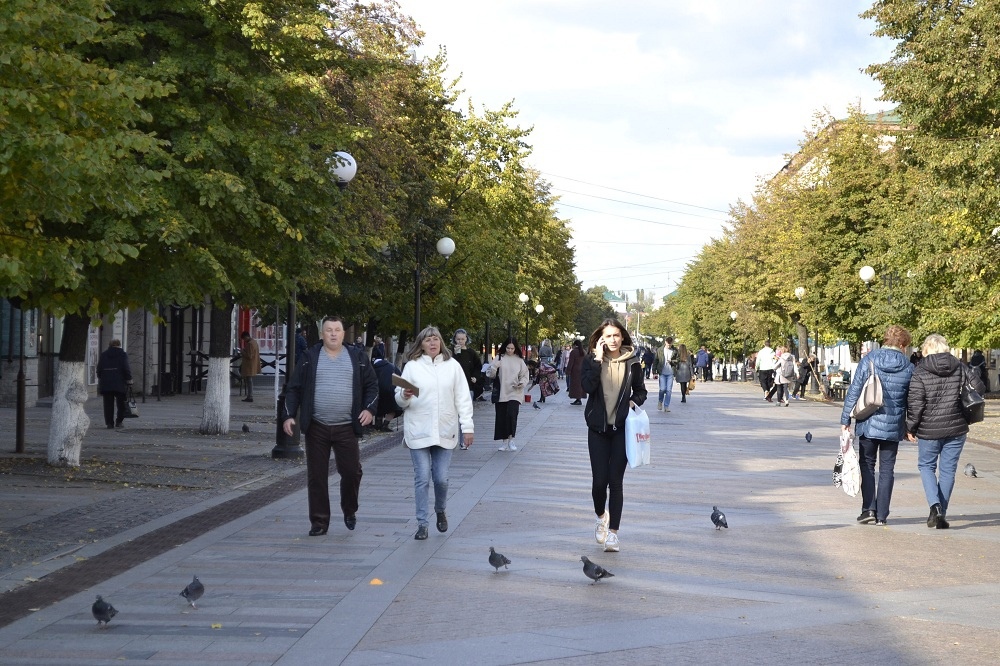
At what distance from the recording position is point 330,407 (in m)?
10.9

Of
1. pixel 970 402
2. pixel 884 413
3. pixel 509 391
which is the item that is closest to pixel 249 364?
pixel 509 391

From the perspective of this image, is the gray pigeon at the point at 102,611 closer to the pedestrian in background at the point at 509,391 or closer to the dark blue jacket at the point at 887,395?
the dark blue jacket at the point at 887,395

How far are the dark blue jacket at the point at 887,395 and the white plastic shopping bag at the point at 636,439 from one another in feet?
9.34

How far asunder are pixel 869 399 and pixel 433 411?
162 inches

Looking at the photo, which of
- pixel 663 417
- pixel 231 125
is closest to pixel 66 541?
pixel 231 125

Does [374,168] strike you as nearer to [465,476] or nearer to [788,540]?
[465,476]

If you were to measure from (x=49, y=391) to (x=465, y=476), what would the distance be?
1892 cm

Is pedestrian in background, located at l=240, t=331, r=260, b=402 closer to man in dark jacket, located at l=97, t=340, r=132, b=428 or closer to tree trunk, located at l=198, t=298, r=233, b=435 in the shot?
man in dark jacket, located at l=97, t=340, r=132, b=428

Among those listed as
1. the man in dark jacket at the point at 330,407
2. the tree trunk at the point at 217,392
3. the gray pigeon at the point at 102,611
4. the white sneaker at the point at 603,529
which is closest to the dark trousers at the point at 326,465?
the man in dark jacket at the point at 330,407

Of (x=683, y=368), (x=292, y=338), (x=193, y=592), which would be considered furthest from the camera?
(x=683, y=368)

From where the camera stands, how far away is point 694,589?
8438mm

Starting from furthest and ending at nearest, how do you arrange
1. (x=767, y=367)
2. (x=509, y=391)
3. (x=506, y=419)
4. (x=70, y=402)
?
(x=767, y=367) → (x=509, y=391) → (x=506, y=419) → (x=70, y=402)

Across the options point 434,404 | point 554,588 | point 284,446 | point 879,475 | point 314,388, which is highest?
point 314,388

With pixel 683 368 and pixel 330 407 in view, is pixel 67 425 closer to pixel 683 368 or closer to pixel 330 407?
pixel 330 407
